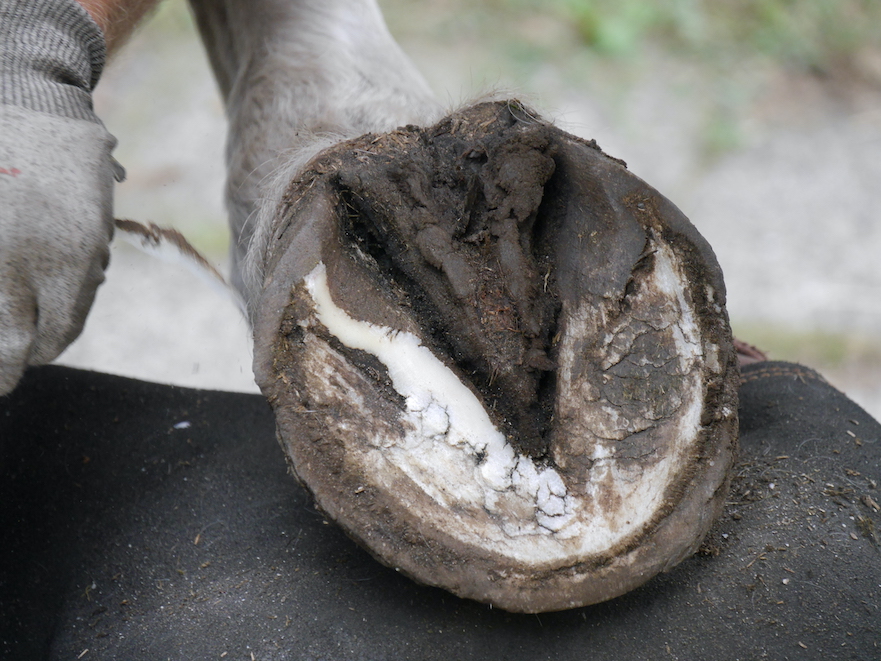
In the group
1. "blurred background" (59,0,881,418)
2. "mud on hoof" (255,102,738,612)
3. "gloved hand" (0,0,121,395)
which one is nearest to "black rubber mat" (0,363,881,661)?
"mud on hoof" (255,102,738,612)

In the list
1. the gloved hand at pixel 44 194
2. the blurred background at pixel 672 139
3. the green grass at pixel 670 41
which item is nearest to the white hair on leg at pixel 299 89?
the gloved hand at pixel 44 194

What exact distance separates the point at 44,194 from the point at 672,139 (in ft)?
8.69

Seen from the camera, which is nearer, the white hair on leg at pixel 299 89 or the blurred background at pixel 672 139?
the white hair on leg at pixel 299 89

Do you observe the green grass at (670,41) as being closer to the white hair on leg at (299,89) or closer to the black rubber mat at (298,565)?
the white hair on leg at (299,89)

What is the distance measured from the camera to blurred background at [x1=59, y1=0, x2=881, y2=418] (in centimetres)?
250

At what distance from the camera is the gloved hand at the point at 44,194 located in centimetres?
76

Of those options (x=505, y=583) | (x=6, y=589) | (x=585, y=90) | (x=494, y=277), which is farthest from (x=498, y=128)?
(x=585, y=90)

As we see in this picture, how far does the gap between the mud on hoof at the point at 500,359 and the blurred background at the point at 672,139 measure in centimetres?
163

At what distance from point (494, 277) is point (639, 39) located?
291 cm

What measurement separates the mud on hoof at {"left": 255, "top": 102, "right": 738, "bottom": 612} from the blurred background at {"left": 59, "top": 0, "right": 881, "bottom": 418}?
1.63 m

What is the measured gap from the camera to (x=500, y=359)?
0.87 m

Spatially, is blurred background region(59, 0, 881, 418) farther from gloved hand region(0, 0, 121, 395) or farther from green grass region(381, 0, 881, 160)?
gloved hand region(0, 0, 121, 395)

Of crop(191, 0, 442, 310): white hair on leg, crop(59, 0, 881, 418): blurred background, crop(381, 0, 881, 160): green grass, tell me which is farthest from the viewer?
crop(381, 0, 881, 160): green grass

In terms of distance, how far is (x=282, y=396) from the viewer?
0.79m
